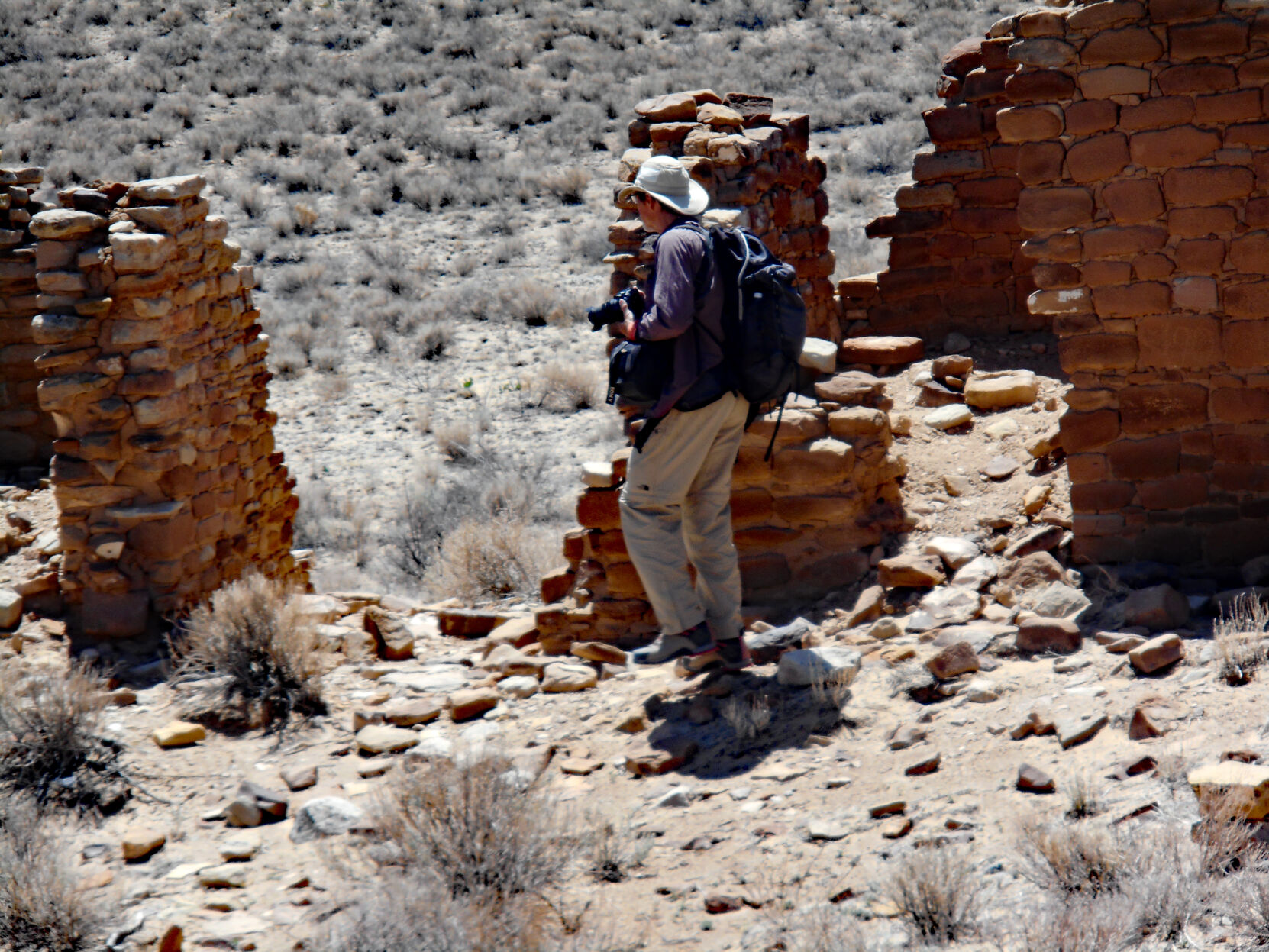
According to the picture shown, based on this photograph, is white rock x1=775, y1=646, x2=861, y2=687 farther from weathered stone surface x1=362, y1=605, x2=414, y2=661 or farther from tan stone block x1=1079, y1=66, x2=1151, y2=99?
tan stone block x1=1079, y1=66, x2=1151, y2=99

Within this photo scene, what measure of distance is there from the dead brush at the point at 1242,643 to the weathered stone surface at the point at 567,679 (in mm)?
2483

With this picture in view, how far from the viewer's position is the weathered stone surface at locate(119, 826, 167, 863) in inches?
150

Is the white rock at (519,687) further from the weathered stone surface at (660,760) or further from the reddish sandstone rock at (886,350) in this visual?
the reddish sandstone rock at (886,350)

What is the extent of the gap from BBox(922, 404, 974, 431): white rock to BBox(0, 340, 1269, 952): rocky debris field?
0.32 metres

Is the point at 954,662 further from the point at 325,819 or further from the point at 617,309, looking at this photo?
the point at 325,819

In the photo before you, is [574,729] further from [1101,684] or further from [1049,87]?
[1049,87]

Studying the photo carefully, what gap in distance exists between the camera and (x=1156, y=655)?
3.88m

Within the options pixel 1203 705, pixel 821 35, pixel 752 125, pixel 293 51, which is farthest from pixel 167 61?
pixel 1203 705

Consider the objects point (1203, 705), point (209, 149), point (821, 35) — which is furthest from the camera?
point (821, 35)

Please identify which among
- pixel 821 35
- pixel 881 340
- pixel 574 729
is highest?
pixel 821 35

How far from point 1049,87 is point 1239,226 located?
36.5 inches

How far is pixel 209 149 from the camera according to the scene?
70.4 feet

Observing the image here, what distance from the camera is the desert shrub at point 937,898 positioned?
109 inches

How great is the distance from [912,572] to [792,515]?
67 centimetres
